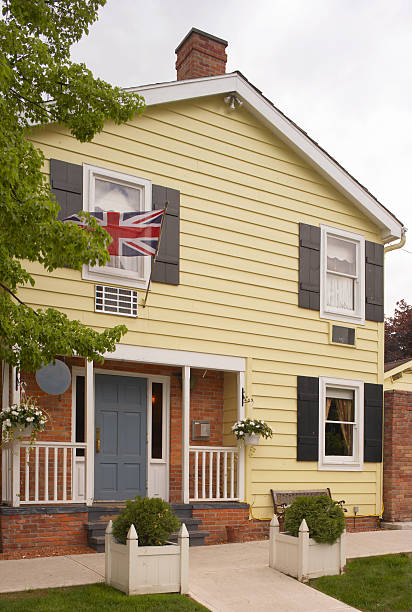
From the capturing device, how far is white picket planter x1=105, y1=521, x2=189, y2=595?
701 centimetres

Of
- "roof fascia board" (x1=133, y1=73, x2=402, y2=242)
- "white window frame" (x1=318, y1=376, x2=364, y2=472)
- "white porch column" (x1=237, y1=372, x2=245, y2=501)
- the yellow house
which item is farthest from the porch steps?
"roof fascia board" (x1=133, y1=73, x2=402, y2=242)

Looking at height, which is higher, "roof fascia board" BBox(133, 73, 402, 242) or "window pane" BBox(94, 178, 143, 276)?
"roof fascia board" BBox(133, 73, 402, 242)

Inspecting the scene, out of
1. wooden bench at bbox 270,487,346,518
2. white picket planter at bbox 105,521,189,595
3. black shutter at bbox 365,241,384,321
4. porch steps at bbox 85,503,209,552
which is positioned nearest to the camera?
white picket planter at bbox 105,521,189,595

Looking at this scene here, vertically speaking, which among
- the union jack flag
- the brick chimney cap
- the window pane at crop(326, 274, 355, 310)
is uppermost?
the brick chimney cap

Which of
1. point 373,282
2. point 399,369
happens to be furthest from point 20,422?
point 399,369

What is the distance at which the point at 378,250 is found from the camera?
13.6m

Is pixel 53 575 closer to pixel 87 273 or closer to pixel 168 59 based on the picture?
pixel 87 273

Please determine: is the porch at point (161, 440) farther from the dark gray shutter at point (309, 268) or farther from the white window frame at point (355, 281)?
the white window frame at point (355, 281)

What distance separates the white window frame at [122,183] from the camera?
33.2 feet

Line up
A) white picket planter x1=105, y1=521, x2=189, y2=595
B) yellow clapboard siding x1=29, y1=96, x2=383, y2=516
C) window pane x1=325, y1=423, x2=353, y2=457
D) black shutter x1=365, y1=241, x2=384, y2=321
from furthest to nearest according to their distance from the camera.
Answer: black shutter x1=365, y1=241, x2=384, y2=321 < window pane x1=325, y1=423, x2=353, y2=457 < yellow clapboard siding x1=29, y1=96, x2=383, y2=516 < white picket planter x1=105, y1=521, x2=189, y2=595

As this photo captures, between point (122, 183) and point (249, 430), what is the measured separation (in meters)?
4.41

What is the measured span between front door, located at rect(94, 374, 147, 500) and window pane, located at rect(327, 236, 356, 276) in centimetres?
443

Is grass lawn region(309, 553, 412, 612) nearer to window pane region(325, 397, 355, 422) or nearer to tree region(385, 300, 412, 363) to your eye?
window pane region(325, 397, 355, 422)

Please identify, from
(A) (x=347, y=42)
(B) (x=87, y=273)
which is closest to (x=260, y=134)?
(A) (x=347, y=42)
